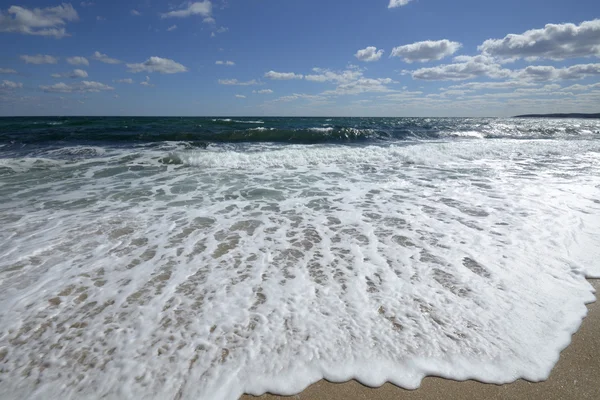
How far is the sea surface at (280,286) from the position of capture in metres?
2.11

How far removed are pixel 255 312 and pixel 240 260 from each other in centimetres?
101

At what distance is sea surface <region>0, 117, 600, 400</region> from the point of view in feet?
6.92

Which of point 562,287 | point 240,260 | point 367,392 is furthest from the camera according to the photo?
point 240,260

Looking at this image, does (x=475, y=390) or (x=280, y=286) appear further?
(x=280, y=286)

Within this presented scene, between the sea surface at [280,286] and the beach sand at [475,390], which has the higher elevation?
the sea surface at [280,286]

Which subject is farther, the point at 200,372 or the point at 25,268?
the point at 25,268

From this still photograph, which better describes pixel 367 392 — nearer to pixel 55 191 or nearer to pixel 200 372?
pixel 200 372

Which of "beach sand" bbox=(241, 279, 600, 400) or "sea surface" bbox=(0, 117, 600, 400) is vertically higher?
"sea surface" bbox=(0, 117, 600, 400)

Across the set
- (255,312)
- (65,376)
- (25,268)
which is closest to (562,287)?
(255,312)

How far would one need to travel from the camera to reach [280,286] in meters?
3.06

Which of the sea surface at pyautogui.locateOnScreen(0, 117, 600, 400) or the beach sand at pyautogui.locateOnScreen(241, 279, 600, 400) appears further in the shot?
the sea surface at pyautogui.locateOnScreen(0, 117, 600, 400)

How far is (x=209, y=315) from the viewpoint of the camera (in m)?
2.62

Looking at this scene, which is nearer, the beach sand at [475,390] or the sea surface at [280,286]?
the beach sand at [475,390]

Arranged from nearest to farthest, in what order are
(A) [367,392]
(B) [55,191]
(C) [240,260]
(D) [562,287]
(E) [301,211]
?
(A) [367,392] → (D) [562,287] → (C) [240,260] → (E) [301,211] → (B) [55,191]
